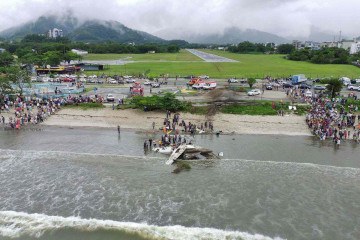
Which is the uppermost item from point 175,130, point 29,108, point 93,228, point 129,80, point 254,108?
point 129,80

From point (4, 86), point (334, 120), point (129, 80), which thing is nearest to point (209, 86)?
point (129, 80)

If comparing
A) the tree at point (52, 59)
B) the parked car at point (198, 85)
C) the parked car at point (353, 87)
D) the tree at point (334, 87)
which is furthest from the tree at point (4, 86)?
the parked car at point (353, 87)

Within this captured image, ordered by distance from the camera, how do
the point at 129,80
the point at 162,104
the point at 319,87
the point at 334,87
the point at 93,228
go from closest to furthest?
the point at 93,228 → the point at 162,104 → the point at 334,87 → the point at 319,87 → the point at 129,80

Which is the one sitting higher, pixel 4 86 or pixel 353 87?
pixel 353 87

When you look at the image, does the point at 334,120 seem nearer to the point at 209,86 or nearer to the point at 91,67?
the point at 209,86

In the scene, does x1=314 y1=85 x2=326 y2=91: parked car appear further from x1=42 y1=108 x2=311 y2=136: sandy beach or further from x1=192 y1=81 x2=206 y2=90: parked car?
x1=42 y1=108 x2=311 y2=136: sandy beach

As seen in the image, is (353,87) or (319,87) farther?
(319,87)

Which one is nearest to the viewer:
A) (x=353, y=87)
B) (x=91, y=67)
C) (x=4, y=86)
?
(x=4, y=86)

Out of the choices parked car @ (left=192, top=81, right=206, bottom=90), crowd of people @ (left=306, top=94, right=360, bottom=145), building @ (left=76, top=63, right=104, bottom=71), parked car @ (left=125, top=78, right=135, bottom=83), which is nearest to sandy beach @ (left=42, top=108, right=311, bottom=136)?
crowd of people @ (left=306, top=94, right=360, bottom=145)
